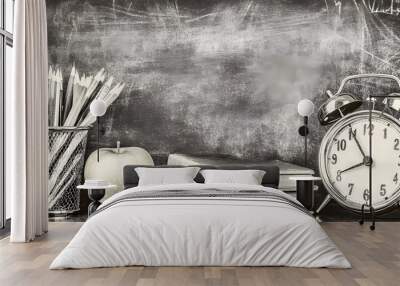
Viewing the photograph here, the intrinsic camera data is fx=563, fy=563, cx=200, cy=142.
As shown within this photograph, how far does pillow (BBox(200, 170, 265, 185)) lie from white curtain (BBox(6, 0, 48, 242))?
1.91 m

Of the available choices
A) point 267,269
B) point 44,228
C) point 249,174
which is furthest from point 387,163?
point 44,228

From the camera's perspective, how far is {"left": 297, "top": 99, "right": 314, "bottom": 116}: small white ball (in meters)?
6.90

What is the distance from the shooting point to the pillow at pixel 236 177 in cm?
643

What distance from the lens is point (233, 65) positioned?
23.7 feet

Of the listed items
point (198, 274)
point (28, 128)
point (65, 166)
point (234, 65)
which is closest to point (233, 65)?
point (234, 65)

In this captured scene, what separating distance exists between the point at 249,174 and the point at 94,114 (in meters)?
2.09

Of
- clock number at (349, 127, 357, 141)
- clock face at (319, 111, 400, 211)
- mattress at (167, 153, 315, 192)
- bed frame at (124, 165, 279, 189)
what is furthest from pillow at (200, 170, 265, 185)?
clock number at (349, 127, 357, 141)

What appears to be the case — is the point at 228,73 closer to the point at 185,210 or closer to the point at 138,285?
the point at 185,210

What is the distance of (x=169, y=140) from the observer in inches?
284

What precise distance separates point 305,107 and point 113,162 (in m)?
2.51

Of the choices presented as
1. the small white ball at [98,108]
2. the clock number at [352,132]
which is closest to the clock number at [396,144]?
the clock number at [352,132]

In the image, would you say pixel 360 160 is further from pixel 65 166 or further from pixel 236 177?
pixel 65 166

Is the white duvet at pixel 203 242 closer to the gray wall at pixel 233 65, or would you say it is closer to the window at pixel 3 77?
the window at pixel 3 77

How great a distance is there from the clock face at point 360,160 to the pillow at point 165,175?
5.89 feet
